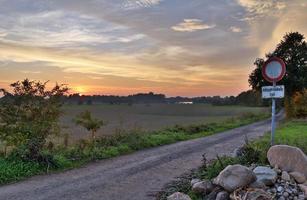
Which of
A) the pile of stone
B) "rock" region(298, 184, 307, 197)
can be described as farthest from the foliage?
"rock" region(298, 184, 307, 197)

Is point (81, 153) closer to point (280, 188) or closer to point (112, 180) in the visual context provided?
point (112, 180)

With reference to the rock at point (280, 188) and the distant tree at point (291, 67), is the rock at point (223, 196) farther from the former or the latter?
the distant tree at point (291, 67)

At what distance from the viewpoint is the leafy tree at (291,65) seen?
148ft

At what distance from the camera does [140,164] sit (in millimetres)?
14430

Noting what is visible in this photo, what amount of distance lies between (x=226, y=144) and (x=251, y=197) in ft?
44.7

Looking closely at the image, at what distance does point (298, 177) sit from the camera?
29.1ft

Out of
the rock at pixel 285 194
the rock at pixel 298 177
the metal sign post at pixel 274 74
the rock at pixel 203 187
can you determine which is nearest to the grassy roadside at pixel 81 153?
the rock at pixel 203 187

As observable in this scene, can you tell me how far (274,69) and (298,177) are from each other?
3.49 m

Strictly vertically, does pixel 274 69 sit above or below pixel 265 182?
above

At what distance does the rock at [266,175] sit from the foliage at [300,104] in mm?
35759

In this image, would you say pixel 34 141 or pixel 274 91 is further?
pixel 34 141

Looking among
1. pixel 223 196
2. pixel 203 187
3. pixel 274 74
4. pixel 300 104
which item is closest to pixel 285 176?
pixel 223 196

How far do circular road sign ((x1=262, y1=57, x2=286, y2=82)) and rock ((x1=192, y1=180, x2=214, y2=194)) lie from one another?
12.0 feet

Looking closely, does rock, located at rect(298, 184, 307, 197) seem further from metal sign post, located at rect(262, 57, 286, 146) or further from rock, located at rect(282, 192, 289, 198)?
metal sign post, located at rect(262, 57, 286, 146)
